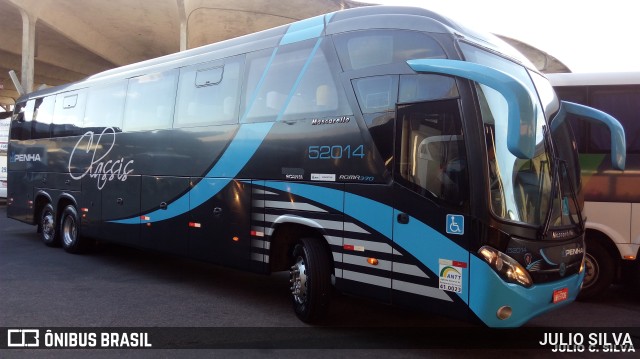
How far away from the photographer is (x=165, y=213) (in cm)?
804

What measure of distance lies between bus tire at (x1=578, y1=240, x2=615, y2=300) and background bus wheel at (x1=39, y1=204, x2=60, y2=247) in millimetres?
9945

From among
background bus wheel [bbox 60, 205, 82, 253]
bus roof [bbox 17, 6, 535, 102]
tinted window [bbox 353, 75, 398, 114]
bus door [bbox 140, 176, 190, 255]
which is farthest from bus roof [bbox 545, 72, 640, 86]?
background bus wheel [bbox 60, 205, 82, 253]

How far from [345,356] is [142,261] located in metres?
6.06

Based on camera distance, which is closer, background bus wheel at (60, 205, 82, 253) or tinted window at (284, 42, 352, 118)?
tinted window at (284, 42, 352, 118)

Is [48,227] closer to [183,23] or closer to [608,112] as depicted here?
[608,112]

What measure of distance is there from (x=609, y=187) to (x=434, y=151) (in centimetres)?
376

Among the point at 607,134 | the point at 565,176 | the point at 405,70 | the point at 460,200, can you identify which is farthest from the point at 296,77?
the point at 607,134

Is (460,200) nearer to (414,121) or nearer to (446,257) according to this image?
(446,257)

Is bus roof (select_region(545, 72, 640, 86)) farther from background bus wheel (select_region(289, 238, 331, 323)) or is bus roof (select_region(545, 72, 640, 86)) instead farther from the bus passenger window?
background bus wheel (select_region(289, 238, 331, 323))

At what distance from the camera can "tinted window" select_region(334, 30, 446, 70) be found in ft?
16.4

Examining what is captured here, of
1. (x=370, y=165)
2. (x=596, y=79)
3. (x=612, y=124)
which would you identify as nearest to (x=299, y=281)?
(x=370, y=165)

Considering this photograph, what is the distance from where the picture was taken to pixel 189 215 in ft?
24.9

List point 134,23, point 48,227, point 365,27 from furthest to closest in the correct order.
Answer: point 134,23 < point 48,227 < point 365,27

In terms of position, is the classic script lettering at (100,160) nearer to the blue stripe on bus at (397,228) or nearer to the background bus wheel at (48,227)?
the background bus wheel at (48,227)
